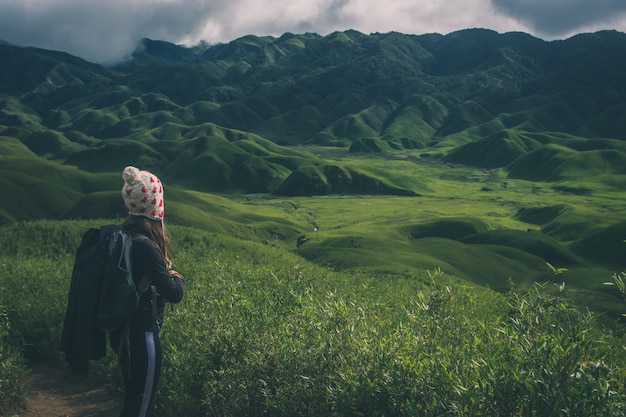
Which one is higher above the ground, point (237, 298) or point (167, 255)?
point (167, 255)

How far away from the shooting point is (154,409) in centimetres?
1069

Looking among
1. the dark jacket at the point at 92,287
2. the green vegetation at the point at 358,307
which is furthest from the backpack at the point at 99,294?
the green vegetation at the point at 358,307

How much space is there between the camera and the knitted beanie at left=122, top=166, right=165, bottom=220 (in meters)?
8.12

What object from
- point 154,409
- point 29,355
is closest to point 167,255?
point 154,409

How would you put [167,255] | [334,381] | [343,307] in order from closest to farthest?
[167,255] → [334,381] → [343,307]

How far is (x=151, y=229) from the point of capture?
8.16m

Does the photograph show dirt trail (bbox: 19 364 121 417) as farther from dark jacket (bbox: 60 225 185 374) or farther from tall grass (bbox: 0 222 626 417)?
dark jacket (bbox: 60 225 185 374)

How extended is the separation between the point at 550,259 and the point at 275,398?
2766 inches

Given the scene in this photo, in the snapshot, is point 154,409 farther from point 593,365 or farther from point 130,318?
point 593,365

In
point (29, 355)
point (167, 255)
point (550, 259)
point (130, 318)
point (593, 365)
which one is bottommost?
point (550, 259)

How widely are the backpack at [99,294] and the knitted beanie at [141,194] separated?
36cm

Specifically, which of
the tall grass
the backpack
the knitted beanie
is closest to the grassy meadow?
the tall grass

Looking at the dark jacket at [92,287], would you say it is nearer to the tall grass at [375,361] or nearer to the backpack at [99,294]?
the backpack at [99,294]

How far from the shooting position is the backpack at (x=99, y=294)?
7664 millimetres
